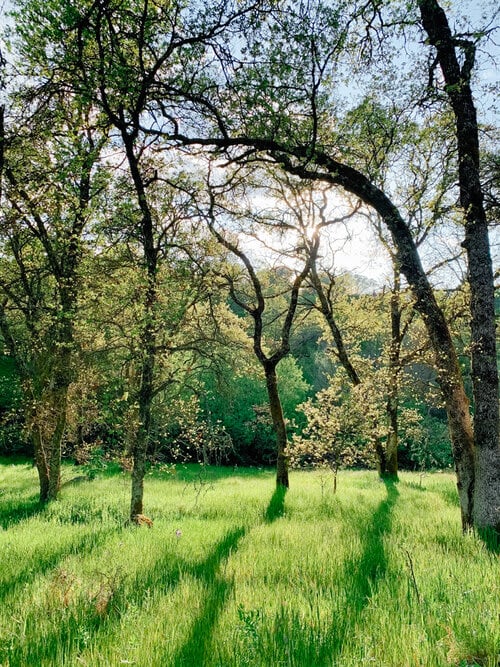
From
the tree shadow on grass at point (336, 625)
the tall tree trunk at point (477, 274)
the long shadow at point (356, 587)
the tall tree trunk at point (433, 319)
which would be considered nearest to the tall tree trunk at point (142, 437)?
the long shadow at point (356, 587)

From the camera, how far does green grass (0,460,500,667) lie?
2393 mm

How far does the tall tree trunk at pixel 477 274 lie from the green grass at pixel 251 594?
79 centimetres

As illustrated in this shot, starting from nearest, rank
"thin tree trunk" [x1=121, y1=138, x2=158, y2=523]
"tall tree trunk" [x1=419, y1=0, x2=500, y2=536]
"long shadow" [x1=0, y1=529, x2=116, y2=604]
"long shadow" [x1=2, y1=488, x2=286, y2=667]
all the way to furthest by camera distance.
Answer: "long shadow" [x1=2, y1=488, x2=286, y2=667]
"long shadow" [x1=0, y1=529, x2=116, y2=604]
"tall tree trunk" [x1=419, y1=0, x2=500, y2=536]
"thin tree trunk" [x1=121, y1=138, x2=158, y2=523]

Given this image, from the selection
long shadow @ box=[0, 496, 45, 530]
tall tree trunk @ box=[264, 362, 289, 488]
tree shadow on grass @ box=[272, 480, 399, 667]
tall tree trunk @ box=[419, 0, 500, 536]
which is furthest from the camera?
tall tree trunk @ box=[264, 362, 289, 488]

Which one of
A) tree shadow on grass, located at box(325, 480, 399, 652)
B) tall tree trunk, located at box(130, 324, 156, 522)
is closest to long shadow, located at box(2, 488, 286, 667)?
tree shadow on grass, located at box(325, 480, 399, 652)

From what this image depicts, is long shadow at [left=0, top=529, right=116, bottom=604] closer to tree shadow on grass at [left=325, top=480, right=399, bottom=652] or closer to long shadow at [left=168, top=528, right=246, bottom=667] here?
long shadow at [left=168, top=528, right=246, bottom=667]

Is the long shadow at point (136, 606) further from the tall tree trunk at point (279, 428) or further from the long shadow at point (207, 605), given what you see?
the tall tree trunk at point (279, 428)

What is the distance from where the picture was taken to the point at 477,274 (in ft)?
18.1

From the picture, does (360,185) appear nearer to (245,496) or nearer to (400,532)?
(400,532)

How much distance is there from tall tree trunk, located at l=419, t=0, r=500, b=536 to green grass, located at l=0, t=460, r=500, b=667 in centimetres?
79

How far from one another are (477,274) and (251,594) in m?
5.05

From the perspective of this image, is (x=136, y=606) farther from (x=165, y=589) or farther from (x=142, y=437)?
(x=142, y=437)

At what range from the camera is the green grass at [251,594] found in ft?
7.85

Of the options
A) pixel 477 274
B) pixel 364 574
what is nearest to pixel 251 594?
pixel 364 574
